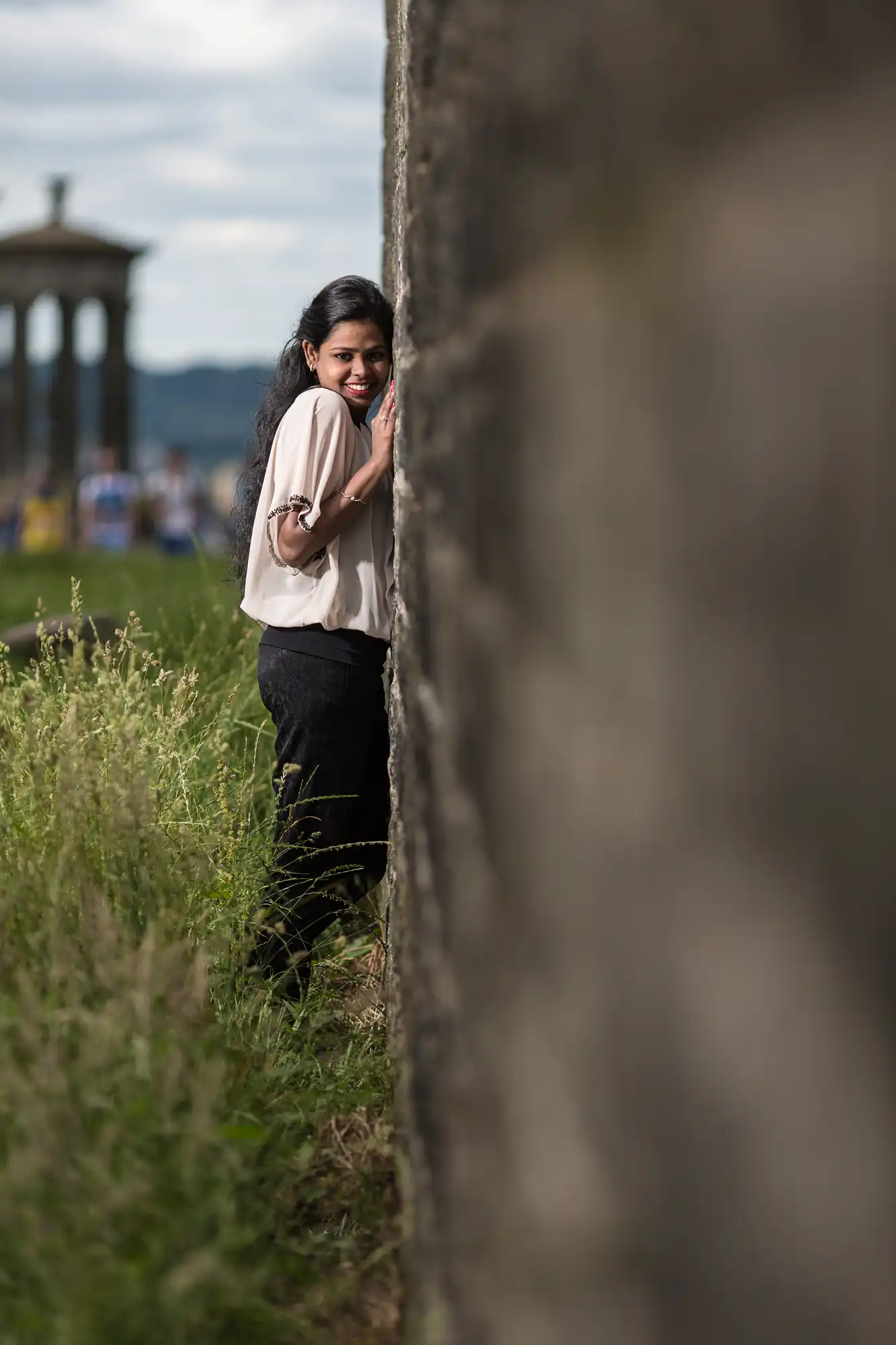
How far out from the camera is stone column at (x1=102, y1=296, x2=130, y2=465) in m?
29.8

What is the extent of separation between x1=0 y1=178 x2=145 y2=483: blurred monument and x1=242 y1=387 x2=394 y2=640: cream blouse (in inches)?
1052

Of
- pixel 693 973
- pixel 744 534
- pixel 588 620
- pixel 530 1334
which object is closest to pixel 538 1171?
pixel 530 1334

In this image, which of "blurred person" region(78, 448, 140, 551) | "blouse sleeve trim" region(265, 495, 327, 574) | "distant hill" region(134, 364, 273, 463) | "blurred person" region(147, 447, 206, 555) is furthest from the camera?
"distant hill" region(134, 364, 273, 463)

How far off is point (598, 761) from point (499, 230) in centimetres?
67

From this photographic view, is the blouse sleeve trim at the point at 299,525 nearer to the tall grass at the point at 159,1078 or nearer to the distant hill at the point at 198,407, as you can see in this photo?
the tall grass at the point at 159,1078

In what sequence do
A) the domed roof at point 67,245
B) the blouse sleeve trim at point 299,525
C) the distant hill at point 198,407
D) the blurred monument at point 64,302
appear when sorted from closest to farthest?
the blouse sleeve trim at point 299,525, the domed roof at point 67,245, the blurred monument at point 64,302, the distant hill at point 198,407

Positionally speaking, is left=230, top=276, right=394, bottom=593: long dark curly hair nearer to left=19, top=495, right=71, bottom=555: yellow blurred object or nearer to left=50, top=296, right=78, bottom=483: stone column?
left=19, top=495, right=71, bottom=555: yellow blurred object

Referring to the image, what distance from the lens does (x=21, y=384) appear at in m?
31.0

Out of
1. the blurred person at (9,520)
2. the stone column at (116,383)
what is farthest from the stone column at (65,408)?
the blurred person at (9,520)

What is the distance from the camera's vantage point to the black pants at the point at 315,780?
395 cm

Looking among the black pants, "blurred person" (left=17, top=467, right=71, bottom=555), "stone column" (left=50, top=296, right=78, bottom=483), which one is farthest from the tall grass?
"stone column" (left=50, top=296, right=78, bottom=483)

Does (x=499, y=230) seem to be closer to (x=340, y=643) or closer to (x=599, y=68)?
(x=599, y=68)

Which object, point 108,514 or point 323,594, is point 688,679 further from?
point 108,514

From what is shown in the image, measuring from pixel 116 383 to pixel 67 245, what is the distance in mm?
2606
